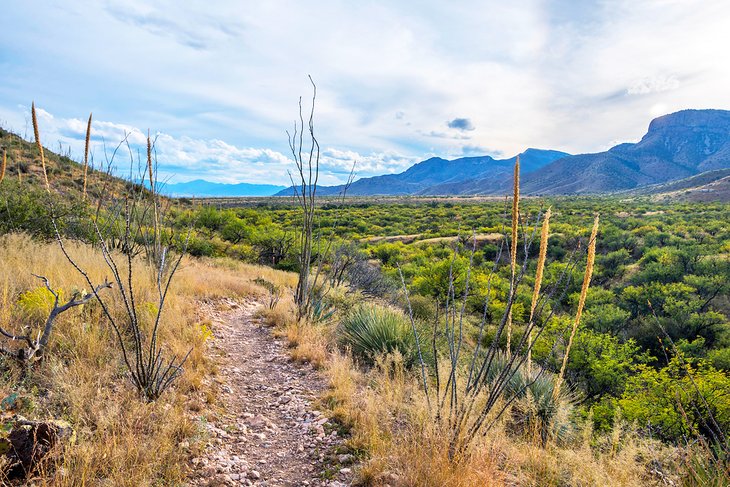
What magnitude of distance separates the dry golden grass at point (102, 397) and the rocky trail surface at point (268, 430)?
0.91ft

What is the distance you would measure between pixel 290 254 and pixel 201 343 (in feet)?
50.5

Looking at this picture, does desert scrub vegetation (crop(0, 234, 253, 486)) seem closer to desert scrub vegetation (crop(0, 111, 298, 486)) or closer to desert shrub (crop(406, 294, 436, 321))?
desert scrub vegetation (crop(0, 111, 298, 486))

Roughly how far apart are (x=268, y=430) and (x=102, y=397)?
1.54 meters

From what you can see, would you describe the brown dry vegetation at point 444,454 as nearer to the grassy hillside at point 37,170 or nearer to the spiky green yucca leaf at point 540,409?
the spiky green yucca leaf at point 540,409

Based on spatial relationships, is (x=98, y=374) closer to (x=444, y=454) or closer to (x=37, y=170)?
(x=444, y=454)

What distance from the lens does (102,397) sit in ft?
10.5

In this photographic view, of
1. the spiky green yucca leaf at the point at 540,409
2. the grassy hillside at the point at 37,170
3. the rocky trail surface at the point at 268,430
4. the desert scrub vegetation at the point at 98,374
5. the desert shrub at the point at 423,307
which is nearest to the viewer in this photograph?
the desert scrub vegetation at the point at 98,374

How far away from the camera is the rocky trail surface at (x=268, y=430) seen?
121 inches

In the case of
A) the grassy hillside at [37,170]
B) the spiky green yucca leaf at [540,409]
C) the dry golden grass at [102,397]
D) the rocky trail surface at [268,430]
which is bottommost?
the spiky green yucca leaf at [540,409]

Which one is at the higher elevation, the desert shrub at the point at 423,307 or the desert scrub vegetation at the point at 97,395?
the desert scrub vegetation at the point at 97,395

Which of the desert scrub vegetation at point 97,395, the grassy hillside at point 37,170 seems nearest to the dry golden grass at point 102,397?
the desert scrub vegetation at point 97,395

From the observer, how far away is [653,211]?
46.8 m

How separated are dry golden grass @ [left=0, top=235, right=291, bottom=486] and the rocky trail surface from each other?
0.28 meters

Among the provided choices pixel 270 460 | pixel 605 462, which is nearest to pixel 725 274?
pixel 605 462
